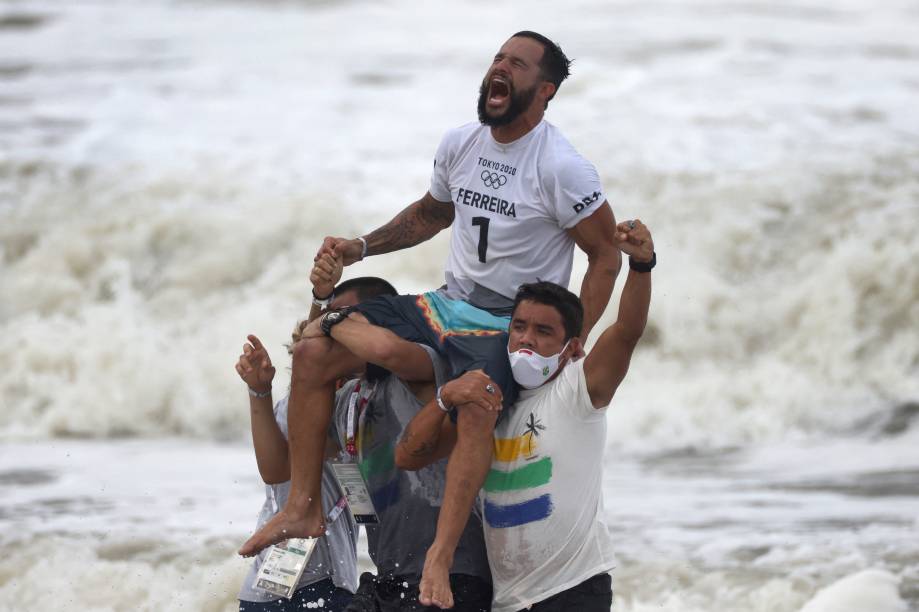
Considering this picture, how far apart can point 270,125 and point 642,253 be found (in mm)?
14146

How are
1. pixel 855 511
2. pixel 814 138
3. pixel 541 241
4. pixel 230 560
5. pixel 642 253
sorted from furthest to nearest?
pixel 814 138, pixel 855 511, pixel 230 560, pixel 541 241, pixel 642 253

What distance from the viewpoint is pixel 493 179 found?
508cm

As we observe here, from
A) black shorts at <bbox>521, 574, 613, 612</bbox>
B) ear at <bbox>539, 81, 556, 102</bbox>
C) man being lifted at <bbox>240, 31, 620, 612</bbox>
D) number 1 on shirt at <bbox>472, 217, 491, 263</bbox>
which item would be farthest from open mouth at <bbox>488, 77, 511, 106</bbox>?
black shorts at <bbox>521, 574, 613, 612</bbox>

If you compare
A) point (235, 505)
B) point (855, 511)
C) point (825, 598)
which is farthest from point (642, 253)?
point (235, 505)

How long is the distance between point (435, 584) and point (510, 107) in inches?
64.2

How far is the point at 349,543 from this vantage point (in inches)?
213

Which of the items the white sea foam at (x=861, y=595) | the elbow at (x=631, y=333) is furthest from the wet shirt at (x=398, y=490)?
the white sea foam at (x=861, y=595)

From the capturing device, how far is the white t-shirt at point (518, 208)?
498 centimetres

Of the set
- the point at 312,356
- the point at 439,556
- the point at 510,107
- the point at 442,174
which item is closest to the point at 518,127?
the point at 510,107

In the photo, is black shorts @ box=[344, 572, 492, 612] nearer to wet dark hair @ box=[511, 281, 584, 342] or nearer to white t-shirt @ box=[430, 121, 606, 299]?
wet dark hair @ box=[511, 281, 584, 342]

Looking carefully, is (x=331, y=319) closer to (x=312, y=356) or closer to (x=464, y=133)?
(x=312, y=356)

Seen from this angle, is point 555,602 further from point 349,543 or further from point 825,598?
point 825,598

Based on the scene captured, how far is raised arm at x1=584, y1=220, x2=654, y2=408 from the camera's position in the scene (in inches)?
169

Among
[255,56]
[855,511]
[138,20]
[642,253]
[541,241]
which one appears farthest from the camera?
[138,20]
